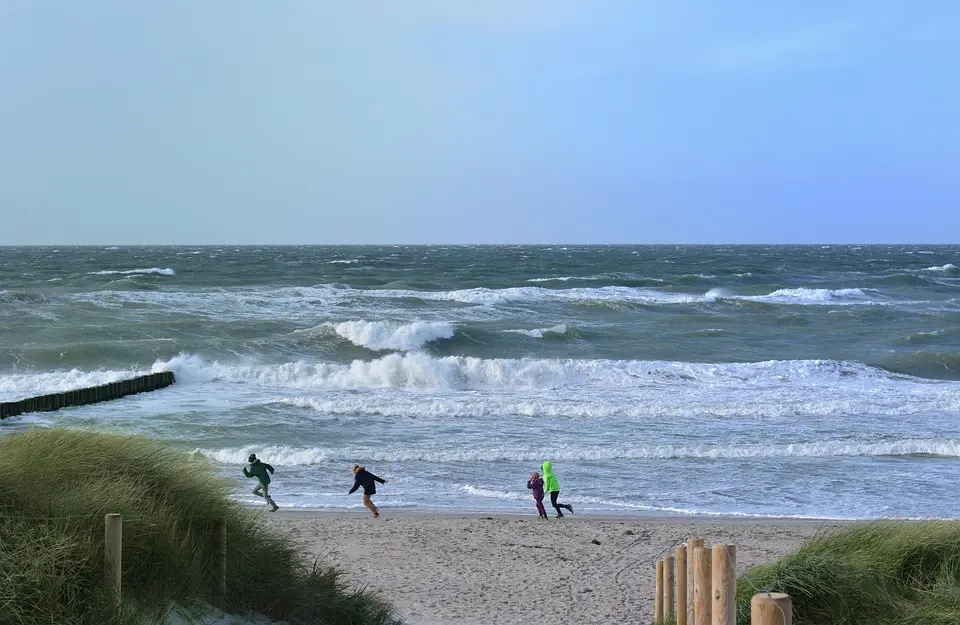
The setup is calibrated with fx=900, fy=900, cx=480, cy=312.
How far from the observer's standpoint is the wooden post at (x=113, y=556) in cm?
539

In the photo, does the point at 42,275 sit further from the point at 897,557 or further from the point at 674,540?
the point at 897,557

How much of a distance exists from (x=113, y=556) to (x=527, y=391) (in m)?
21.8

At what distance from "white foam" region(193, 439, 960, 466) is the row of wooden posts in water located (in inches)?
375

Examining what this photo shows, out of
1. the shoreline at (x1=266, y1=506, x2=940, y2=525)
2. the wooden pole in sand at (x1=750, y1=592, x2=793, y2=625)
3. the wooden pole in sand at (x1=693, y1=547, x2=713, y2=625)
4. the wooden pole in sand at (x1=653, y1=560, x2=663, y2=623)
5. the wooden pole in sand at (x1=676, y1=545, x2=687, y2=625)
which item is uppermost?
the wooden pole in sand at (x1=750, y1=592, x2=793, y2=625)

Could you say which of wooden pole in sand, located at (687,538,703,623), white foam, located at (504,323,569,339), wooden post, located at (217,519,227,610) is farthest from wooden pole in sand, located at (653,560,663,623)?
white foam, located at (504,323,569,339)

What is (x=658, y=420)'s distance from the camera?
21.7 meters

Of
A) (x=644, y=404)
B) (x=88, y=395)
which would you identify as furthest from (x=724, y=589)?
(x=88, y=395)

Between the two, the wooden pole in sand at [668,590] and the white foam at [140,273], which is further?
the white foam at [140,273]

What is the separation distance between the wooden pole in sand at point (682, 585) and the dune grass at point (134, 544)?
269 centimetres

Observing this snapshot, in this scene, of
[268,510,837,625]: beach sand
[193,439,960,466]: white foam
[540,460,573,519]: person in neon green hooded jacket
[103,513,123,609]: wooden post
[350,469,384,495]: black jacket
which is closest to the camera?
[103,513,123,609]: wooden post

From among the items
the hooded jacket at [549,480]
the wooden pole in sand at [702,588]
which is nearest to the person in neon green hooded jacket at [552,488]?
the hooded jacket at [549,480]

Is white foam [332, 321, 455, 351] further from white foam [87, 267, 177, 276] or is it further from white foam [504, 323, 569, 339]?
white foam [87, 267, 177, 276]

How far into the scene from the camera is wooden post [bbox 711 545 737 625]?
4.00 meters

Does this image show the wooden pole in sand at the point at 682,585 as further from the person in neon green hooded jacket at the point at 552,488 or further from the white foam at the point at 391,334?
the white foam at the point at 391,334
